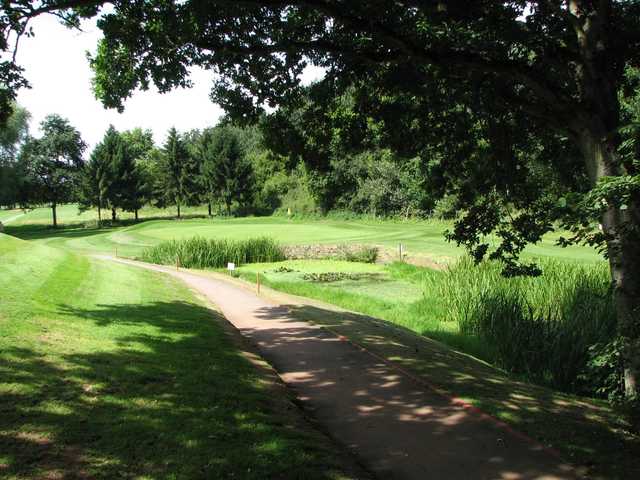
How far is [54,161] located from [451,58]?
73.0m

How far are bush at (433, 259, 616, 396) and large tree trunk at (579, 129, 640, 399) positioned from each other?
2.05ft

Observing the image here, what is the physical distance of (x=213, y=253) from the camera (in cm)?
2981

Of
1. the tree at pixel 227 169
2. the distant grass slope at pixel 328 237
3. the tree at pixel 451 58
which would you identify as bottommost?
the distant grass slope at pixel 328 237

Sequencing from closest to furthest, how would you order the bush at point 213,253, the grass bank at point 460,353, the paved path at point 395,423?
the paved path at point 395,423 → the grass bank at point 460,353 → the bush at point 213,253

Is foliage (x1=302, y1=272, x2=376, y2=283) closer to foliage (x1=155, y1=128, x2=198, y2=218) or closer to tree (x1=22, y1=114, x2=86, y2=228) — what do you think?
tree (x1=22, y1=114, x2=86, y2=228)

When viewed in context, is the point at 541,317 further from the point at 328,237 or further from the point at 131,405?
the point at 328,237

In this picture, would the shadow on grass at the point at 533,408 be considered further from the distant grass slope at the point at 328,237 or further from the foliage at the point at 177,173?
the foliage at the point at 177,173

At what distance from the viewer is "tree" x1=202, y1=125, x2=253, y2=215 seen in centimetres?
7312

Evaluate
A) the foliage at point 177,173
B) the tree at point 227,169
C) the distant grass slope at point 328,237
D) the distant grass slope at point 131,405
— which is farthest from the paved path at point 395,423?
the foliage at point 177,173

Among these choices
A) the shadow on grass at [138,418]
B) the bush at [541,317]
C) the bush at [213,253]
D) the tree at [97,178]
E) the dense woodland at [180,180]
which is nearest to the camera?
the shadow on grass at [138,418]

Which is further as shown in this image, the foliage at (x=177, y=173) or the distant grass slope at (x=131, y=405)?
the foliage at (x=177, y=173)

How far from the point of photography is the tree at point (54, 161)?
66.3 m

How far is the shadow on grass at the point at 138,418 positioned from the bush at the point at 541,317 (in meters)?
4.55

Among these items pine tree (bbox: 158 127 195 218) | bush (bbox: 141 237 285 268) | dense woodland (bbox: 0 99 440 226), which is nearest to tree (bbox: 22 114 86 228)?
dense woodland (bbox: 0 99 440 226)
